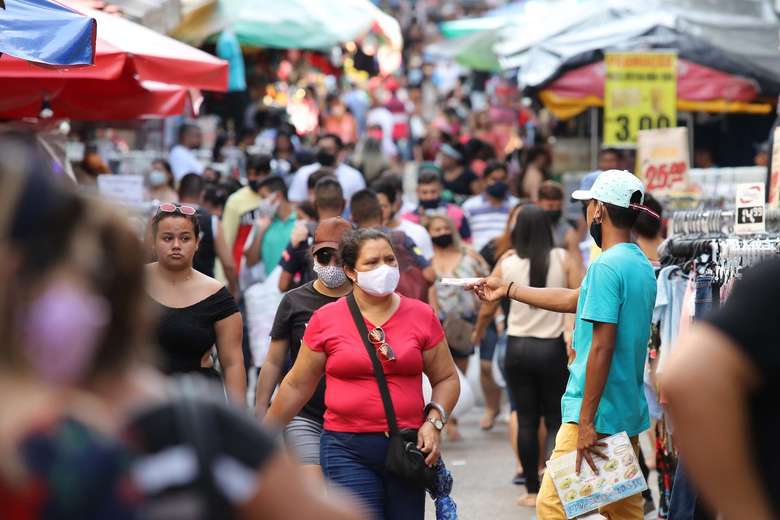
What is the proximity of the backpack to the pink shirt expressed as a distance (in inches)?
109

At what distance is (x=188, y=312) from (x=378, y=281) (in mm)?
961

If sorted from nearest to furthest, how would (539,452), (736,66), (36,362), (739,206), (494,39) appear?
(36,362) → (739,206) → (539,452) → (736,66) → (494,39)

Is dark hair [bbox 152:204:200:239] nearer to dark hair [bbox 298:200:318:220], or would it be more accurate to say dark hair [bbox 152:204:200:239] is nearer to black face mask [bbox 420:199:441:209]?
dark hair [bbox 298:200:318:220]

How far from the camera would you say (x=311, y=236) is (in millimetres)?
8789

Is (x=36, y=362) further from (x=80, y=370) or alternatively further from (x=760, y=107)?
(x=760, y=107)

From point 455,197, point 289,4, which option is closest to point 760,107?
point 455,197

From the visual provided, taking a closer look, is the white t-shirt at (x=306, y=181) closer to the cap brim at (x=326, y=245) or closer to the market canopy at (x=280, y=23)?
the market canopy at (x=280, y=23)

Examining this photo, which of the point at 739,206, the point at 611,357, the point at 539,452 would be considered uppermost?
the point at 739,206

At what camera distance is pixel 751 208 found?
7.11m

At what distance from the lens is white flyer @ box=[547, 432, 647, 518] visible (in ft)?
19.4

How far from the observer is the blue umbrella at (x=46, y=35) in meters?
7.41

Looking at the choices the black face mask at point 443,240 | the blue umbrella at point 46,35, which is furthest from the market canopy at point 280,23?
the blue umbrella at point 46,35

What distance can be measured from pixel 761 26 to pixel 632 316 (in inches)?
427

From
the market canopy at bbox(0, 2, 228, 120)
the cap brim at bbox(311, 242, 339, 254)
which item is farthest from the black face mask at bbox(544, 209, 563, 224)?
the cap brim at bbox(311, 242, 339, 254)
